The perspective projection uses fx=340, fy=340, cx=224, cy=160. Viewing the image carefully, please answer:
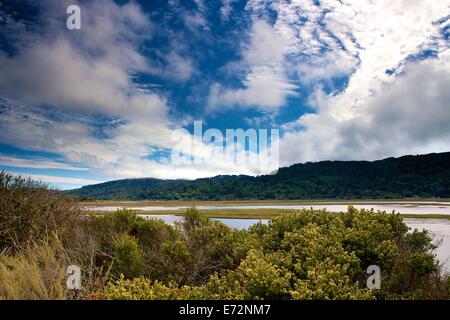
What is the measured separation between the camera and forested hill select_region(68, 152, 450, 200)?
351 ft

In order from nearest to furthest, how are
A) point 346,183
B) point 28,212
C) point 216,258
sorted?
1. point 216,258
2. point 28,212
3. point 346,183

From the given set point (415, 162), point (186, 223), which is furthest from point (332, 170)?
point (186, 223)

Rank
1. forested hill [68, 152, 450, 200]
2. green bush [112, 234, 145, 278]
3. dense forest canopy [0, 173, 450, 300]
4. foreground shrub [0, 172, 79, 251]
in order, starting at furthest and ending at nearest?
forested hill [68, 152, 450, 200] < foreground shrub [0, 172, 79, 251] < green bush [112, 234, 145, 278] < dense forest canopy [0, 173, 450, 300]

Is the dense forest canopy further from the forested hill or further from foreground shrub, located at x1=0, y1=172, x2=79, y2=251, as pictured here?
the forested hill

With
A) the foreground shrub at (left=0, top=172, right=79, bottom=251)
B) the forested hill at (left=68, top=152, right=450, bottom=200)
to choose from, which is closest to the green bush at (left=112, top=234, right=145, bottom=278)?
the foreground shrub at (left=0, top=172, right=79, bottom=251)

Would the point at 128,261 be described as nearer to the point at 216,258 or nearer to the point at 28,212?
the point at 216,258

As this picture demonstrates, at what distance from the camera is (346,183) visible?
120938 millimetres

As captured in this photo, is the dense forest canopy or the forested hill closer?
the dense forest canopy

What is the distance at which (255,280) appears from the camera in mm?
6172

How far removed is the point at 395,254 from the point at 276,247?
3050mm

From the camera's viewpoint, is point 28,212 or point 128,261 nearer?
point 128,261

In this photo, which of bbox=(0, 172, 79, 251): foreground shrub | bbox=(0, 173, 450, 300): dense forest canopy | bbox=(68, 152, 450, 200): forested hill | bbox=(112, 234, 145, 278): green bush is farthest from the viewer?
bbox=(68, 152, 450, 200): forested hill

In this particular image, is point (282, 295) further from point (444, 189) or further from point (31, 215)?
point (444, 189)

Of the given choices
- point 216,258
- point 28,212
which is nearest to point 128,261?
point 216,258
